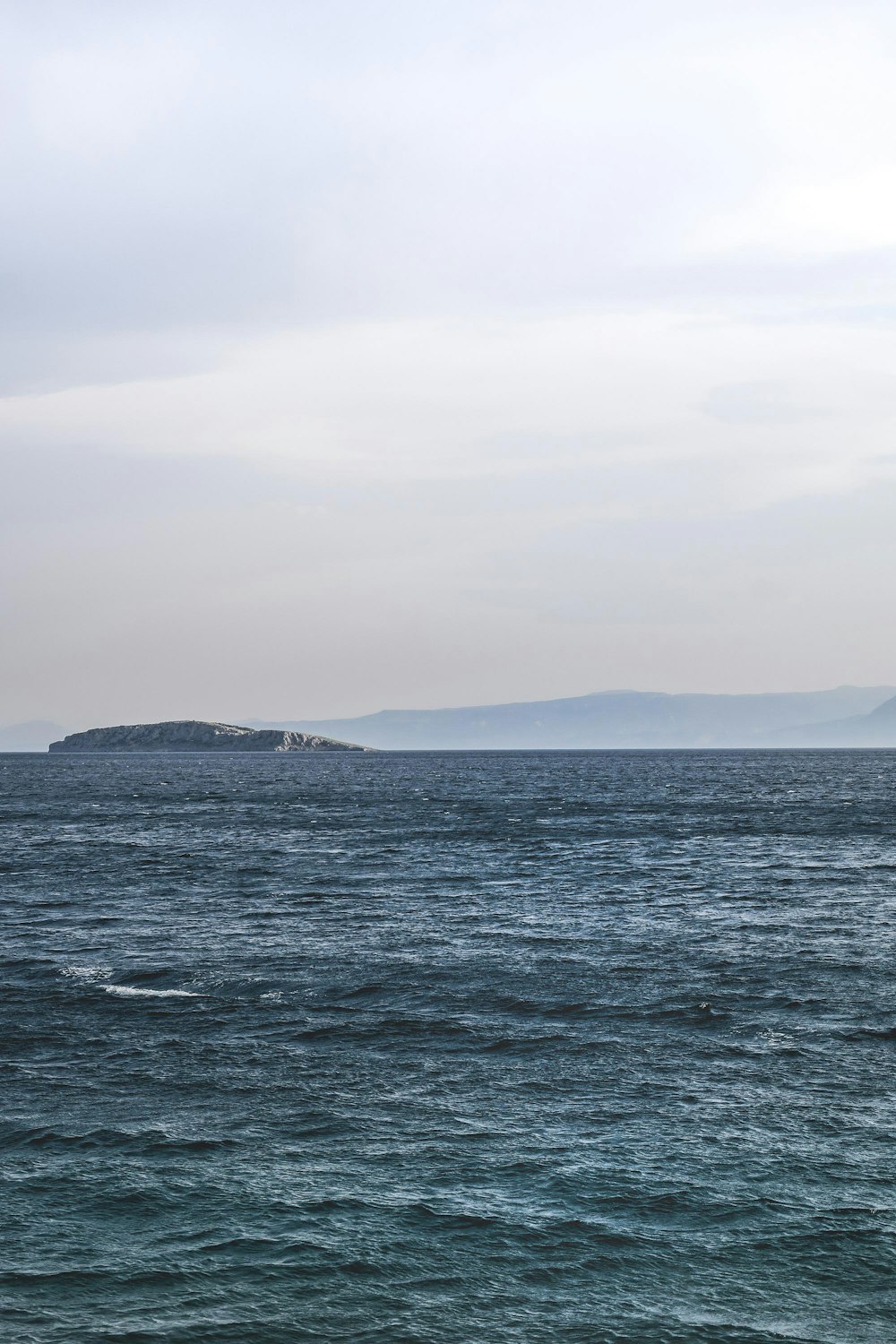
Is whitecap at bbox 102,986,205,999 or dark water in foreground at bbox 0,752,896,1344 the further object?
whitecap at bbox 102,986,205,999

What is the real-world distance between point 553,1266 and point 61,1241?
6.77m

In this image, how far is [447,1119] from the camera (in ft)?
68.4

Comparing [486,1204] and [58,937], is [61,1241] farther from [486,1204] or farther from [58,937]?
[58,937]

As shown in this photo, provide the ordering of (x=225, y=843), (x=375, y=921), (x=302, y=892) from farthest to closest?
1. (x=225, y=843)
2. (x=302, y=892)
3. (x=375, y=921)

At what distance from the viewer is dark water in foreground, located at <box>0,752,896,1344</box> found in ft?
47.8

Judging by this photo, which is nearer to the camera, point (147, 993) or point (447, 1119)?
point (447, 1119)

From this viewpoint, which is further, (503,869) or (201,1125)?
(503,869)

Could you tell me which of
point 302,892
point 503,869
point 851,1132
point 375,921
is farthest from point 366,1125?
point 503,869

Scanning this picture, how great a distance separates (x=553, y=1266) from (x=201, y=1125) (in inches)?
309

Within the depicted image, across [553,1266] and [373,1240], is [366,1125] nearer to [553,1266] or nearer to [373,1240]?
[373,1240]

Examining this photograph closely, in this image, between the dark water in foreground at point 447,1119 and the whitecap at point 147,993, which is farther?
the whitecap at point 147,993

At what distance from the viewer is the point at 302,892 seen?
52.7m

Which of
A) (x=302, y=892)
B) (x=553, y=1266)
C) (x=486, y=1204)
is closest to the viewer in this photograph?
(x=553, y=1266)

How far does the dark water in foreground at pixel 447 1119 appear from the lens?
1457 cm
